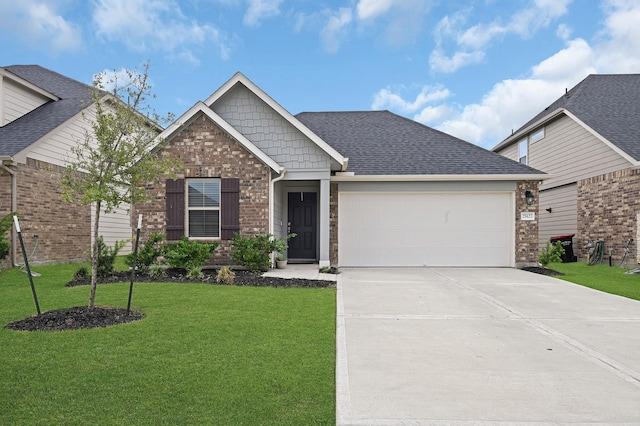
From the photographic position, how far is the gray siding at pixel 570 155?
13.5 meters

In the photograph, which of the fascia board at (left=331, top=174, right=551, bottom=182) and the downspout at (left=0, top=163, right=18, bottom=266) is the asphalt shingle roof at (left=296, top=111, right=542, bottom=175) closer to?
the fascia board at (left=331, top=174, right=551, bottom=182)

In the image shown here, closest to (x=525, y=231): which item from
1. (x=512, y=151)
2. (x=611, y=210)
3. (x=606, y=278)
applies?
(x=606, y=278)

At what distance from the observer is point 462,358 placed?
14.2 ft

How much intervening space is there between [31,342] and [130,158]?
2.66 metres

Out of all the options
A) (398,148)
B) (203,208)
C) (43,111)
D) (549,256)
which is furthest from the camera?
(43,111)

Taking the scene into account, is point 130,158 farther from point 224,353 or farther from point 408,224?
point 408,224

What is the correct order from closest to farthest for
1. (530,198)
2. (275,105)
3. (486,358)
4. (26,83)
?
(486,358) → (275,105) → (530,198) → (26,83)

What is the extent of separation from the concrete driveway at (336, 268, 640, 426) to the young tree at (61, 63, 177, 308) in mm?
3601

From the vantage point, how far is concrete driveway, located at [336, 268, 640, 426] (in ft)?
10.2

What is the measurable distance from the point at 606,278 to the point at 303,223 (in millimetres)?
8370

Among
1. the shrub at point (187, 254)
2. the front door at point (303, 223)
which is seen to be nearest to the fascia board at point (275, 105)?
the front door at point (303, 223)

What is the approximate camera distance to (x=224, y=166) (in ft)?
35.2

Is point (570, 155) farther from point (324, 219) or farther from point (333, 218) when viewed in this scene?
point (324, 219)

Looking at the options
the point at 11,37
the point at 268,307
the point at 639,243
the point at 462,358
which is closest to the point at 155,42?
the point at 11,37
